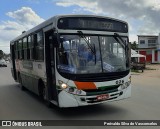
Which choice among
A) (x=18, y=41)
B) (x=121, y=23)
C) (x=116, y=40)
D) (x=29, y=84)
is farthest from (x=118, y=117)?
(x=18, y=41)

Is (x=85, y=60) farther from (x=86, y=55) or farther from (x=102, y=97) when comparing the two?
(x=102, y=97)

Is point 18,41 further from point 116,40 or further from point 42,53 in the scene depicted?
point 116,40

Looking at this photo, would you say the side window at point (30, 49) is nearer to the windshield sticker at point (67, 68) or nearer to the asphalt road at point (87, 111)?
the asphalt road at point (87, 111)

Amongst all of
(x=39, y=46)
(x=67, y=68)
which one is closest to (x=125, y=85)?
(x=67, y=68)

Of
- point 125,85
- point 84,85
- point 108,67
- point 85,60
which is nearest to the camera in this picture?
point 84,85

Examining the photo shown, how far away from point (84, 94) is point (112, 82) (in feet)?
3.32

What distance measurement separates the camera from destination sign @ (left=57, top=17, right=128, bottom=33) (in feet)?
29.6

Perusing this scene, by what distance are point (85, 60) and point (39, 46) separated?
8.73 ft

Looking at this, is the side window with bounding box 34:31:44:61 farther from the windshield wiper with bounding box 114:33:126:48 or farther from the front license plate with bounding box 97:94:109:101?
the front license plate with bounding box 97:94:109:101

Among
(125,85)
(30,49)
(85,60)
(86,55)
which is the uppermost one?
(30,49)

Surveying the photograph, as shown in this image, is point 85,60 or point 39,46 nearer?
point 85,60

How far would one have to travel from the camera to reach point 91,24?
9.35 m

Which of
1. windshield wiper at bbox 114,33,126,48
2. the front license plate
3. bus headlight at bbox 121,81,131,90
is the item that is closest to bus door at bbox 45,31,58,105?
the front license plate

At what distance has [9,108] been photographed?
10.8m
